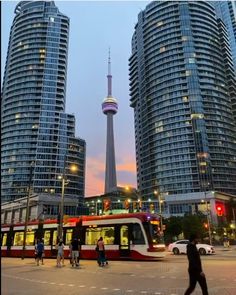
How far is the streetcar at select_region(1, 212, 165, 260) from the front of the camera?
2539 centimetres

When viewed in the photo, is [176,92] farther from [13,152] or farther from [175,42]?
[13,152]

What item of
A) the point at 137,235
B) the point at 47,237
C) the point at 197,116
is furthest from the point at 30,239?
the point at 197,116

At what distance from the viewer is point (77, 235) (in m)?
29.4

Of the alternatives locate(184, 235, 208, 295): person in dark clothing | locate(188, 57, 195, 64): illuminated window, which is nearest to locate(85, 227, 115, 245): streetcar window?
locate(184, 235, 208, 295): person in dark clothing

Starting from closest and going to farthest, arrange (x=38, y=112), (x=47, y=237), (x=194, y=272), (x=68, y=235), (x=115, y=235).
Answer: (x=194, y=272) < (x=115, y=235) < (x=68, y=235) < (x=47, y=237) < (x=38, y=112)

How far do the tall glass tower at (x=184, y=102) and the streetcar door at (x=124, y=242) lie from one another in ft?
318

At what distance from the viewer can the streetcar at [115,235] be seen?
25391mm

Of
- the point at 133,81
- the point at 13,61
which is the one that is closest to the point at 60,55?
the point at 13,61

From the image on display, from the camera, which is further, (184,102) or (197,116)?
(184,102)

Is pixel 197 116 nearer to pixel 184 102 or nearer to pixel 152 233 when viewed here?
pixel 184 102

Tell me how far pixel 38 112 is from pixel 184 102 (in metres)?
63.0

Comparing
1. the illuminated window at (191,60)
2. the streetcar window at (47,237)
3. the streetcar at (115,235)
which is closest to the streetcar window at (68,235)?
the streetcar at (115,235)

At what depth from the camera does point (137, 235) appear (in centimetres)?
2564

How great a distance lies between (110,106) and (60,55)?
43468mm
